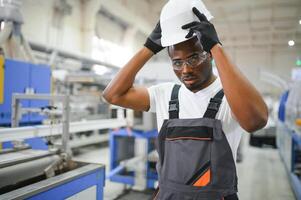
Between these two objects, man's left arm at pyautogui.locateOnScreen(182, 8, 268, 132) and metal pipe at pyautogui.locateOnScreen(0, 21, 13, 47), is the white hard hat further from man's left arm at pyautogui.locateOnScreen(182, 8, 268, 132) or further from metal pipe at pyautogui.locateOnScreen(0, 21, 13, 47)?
metal pipe at pyautogui.locateOnScreen(0, 21, 13, 47)

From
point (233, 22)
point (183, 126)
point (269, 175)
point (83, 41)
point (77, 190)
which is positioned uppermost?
point (233, 22)

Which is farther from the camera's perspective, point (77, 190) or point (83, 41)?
point (83, 41)

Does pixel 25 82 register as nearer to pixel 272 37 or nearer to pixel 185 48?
pixel 185 48

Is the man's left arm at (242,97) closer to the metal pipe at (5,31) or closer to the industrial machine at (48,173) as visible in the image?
the industrial machine at (48,173)

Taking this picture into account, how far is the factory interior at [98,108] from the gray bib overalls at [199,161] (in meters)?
0.01

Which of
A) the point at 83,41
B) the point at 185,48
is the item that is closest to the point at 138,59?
the point at 185,48

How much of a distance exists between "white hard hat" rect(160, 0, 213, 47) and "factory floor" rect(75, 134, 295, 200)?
2651 mm

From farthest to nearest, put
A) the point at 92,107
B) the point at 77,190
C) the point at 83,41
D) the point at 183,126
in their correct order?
the point at 83,41 < the point at 92,107 < the point at 77,190 < the point at 183,126

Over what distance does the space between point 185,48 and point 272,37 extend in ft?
37.3

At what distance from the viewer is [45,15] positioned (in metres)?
6.08

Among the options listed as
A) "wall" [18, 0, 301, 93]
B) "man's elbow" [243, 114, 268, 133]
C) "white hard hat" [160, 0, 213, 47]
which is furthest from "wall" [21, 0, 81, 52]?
"man's elbow" [243, 114, 268, 133]

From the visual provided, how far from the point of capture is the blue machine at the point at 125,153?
3.32 metres

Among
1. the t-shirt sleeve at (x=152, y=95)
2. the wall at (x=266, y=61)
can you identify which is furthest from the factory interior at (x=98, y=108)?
the wall at (x=266, y=61)

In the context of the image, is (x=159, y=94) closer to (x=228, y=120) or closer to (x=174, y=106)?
(x=174, y=106)
